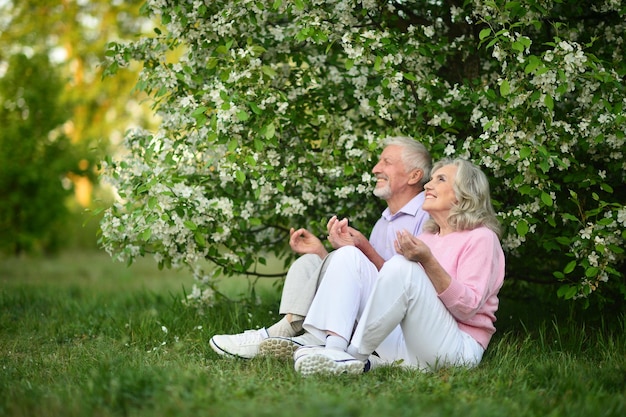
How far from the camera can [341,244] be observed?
3865mm

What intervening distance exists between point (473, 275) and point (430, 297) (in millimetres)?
263

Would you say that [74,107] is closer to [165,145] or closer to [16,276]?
[16,276]

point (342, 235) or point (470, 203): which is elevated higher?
point (470, 203)

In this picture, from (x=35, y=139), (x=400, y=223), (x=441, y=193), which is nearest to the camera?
(x=441, y=193)

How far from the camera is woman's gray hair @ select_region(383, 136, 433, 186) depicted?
418cm

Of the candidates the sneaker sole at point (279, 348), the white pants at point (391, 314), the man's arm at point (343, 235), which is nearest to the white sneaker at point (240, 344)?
the sneaker sole at point (279, 348)

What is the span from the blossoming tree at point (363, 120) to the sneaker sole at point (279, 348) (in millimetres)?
950

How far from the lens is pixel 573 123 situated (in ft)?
13.5

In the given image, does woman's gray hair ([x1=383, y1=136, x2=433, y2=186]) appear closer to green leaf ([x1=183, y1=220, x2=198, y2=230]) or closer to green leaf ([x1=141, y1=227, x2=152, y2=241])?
green leaf ([x1=183, y1=220, x2=198, y2=230])

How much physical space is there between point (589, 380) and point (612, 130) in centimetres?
146

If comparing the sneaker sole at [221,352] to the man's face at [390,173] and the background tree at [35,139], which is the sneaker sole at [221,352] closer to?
the man's face at [390,173]

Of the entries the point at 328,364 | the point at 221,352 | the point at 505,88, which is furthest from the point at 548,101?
the point at 221,352

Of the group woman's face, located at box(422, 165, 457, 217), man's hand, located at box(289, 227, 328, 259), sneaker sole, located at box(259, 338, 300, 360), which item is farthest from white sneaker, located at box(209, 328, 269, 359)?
woman's face, located at box(422, 165, 457, 217)

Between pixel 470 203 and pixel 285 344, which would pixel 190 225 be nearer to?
pixel 285 344
